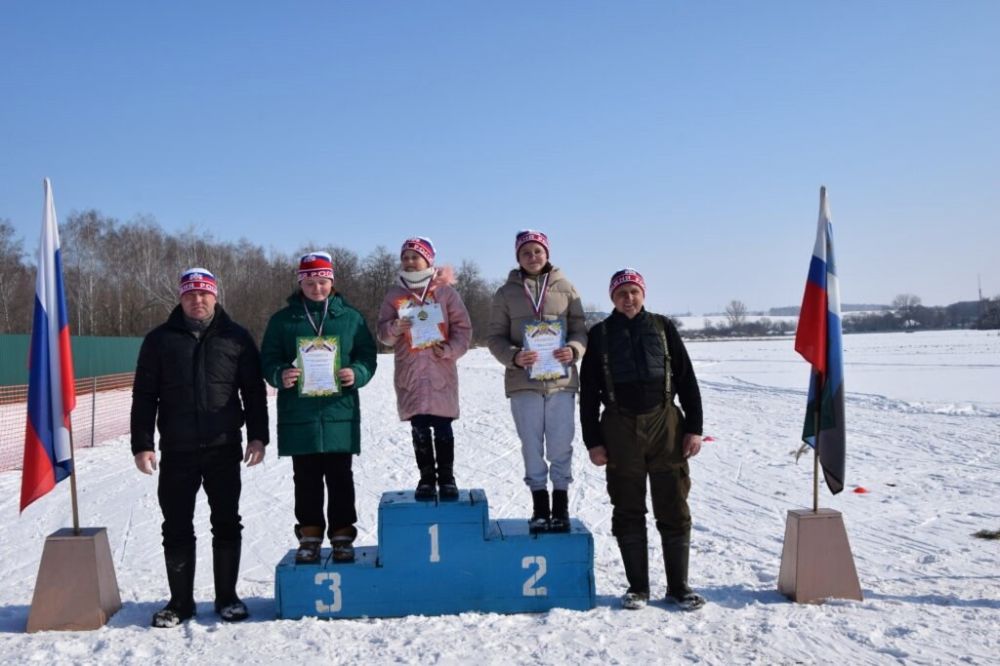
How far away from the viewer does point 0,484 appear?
9.66 metres

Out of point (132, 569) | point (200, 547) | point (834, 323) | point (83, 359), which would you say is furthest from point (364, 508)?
point (83, 359)

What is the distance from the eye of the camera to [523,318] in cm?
500

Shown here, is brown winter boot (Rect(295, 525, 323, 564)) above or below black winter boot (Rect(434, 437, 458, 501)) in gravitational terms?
below

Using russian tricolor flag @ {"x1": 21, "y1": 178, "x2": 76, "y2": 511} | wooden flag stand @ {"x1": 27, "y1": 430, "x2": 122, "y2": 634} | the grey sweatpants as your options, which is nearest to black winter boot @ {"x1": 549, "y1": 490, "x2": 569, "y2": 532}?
the grey sweatpants

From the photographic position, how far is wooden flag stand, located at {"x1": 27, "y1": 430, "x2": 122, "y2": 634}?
14.6 ft

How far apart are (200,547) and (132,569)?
2.07 feet

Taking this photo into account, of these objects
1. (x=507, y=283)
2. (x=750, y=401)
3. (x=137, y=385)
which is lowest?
(x=750, y=401)

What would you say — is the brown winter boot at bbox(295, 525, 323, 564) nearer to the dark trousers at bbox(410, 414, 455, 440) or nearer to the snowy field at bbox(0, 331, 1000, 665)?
the snowy field at bbox(0, 331, 1000, 665)

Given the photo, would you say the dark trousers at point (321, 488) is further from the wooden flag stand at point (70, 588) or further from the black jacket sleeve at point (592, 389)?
the black jacket sleeve at point (592, 389)

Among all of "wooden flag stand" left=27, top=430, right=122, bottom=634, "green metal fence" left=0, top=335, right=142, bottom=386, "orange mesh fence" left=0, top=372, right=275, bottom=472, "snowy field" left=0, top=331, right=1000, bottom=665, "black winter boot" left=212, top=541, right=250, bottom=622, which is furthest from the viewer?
"green metal fence" left=0, top=335, right=142, bottom=386

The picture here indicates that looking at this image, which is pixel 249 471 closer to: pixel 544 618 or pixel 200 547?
pixel 200 547

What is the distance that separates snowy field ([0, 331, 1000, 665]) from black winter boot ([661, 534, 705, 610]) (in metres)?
0.15

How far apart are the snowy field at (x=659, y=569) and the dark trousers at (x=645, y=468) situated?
0.55 meters

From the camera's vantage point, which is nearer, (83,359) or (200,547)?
(200,547)
